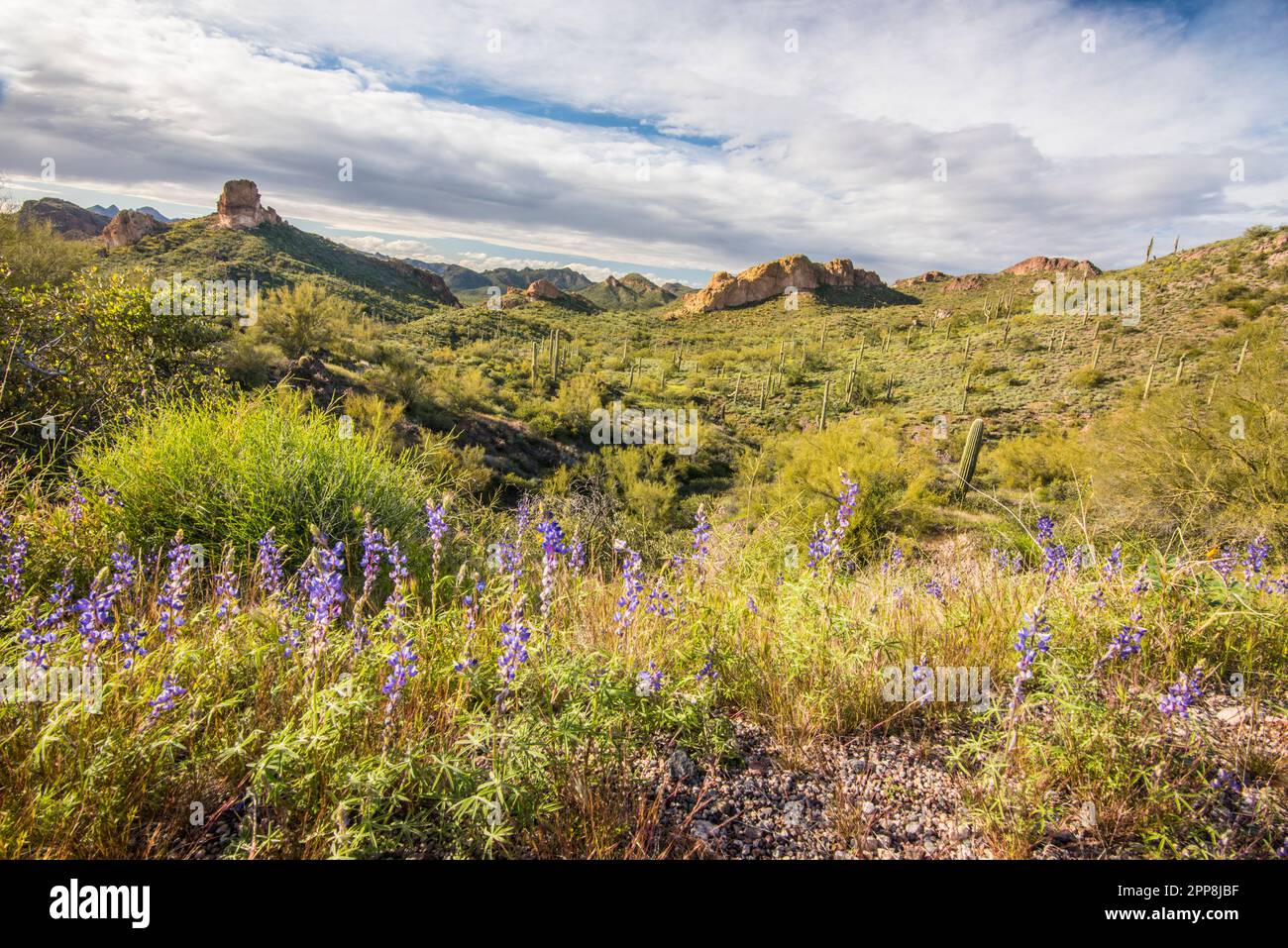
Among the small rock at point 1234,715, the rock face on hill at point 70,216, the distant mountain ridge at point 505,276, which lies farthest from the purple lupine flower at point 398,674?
the distant mountain ridge at point 505,276

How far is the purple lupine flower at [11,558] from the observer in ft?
8.23

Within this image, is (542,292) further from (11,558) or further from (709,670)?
(709,670)

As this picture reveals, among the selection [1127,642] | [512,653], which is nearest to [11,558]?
[512,653]

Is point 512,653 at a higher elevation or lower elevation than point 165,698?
higher

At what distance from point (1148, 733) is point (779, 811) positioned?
4.56 ft

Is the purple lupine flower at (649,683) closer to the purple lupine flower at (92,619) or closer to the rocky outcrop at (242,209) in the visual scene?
the purple lupine flower at (92,619)

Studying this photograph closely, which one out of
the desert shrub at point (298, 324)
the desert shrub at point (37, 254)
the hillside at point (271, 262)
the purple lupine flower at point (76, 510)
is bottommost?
the purple lupine flower at point (76, 510)

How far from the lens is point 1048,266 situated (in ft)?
262

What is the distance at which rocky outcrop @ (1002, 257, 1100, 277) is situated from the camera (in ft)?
240

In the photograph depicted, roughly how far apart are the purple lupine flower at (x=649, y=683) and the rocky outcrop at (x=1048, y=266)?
90.0 metres

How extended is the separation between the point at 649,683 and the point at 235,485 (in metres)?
3.31

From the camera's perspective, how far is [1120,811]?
1.72 m

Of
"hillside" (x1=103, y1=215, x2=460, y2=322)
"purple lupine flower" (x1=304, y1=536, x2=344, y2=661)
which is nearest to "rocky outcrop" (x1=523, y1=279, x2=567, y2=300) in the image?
"hillside" (x1=103, y1=215, x2=460, y2=322)
